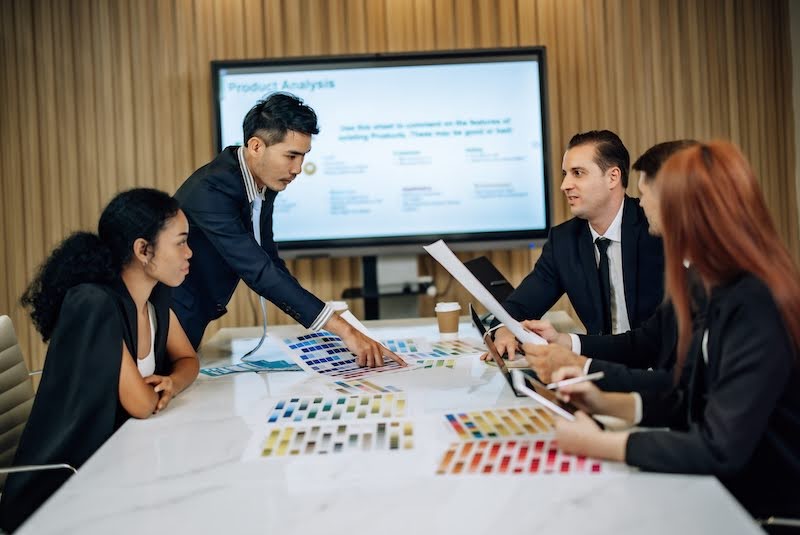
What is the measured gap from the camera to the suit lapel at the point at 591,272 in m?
2.63

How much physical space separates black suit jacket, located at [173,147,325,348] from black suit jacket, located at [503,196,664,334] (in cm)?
75

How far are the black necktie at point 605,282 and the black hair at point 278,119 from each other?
41.0 inches

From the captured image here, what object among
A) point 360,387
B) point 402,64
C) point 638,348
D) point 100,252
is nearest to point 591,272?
point 638,348

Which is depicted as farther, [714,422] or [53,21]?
[53,21]

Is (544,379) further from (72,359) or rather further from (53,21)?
(53,21)

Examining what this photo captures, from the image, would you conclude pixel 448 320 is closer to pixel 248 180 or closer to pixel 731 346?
pixel 248 180

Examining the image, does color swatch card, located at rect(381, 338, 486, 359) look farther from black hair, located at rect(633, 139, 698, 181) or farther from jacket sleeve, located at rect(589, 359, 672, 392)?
black hair, located at rect(633, 139, 698, 181)

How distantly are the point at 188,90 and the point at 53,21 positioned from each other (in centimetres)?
Result: 80

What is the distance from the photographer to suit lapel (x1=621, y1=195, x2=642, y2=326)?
2.58 metres

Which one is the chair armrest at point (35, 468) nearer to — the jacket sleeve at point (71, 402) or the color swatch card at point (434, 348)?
the jacket sleeve at point (71, 402)

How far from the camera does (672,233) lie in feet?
4.48

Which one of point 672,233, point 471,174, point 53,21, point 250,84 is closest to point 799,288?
point 672,233

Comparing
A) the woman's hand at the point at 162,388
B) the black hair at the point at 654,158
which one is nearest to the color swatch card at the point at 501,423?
the woman's hand at the point at 162,388

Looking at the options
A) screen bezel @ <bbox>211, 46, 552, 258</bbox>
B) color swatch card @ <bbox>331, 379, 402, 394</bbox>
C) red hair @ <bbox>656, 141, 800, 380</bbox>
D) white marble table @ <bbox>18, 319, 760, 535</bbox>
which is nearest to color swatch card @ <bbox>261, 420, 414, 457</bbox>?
white marble table @ <bbox>18, 319, 760, 535</bbox>
